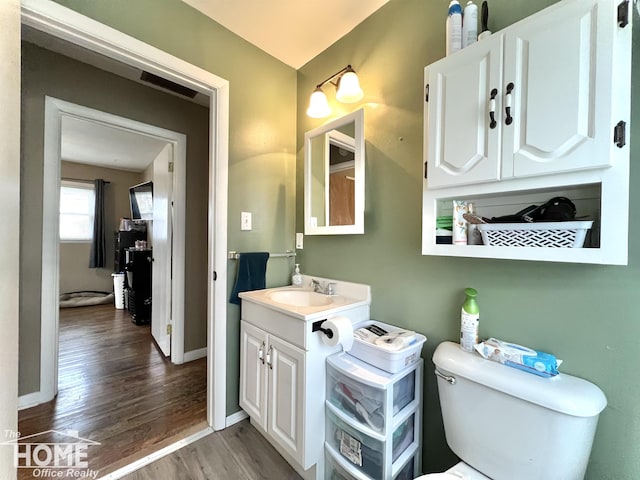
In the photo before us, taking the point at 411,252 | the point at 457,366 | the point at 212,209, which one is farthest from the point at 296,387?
the point at 212,209

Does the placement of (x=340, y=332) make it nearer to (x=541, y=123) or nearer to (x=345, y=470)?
(x=345, y=470)

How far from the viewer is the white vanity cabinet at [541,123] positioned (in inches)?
28.3

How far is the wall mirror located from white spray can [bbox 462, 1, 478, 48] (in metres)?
0.56

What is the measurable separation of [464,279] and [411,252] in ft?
0.90

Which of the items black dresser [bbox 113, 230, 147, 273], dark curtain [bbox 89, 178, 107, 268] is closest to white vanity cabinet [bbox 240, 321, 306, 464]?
black dresser [bbox 113, 230, 147, 273]

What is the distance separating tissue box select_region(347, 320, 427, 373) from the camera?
1099 millimetres

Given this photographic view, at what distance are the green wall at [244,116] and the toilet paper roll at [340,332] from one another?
2.63 ft

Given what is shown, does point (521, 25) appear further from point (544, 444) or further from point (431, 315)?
point (544, 444)

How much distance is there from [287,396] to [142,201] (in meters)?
4.01

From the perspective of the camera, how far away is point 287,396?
1.30 m

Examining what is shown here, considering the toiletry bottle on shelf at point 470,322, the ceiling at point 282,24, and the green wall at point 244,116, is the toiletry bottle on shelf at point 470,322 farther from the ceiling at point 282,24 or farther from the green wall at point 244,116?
the ceiling at point 282,24

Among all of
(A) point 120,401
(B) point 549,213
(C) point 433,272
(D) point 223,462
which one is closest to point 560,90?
(B) point 549,213

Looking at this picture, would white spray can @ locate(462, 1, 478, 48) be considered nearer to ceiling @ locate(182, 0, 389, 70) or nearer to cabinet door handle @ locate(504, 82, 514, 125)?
cabinet door handle @ locate(504, 82, 514, 125)

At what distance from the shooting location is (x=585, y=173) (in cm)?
77
